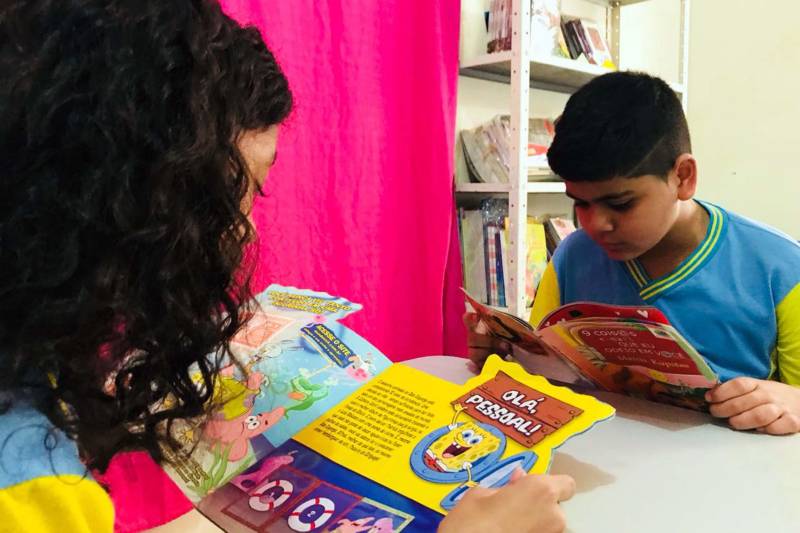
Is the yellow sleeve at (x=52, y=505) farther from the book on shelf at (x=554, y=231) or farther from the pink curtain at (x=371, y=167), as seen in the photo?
the book on shelf at (x=554, y=231)

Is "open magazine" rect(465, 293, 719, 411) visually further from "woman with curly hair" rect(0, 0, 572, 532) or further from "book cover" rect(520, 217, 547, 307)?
"book cover" rect(520, 217, 547, 307)

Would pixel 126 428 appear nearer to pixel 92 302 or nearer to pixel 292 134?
pixel 92 302

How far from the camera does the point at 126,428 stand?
56 cm

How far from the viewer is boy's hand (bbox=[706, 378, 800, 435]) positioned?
70 cm

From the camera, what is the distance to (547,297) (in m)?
1.21

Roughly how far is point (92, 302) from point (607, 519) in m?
0.48

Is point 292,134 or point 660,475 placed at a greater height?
point 292,134

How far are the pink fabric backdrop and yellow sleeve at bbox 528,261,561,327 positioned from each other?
0.40m

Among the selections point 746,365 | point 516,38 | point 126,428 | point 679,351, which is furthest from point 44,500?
point 516,38

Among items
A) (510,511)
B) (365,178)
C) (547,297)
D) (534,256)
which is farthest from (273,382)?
(534,256)

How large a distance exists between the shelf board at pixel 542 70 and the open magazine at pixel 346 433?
108 centimetres

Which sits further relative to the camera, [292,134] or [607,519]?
[292,134]

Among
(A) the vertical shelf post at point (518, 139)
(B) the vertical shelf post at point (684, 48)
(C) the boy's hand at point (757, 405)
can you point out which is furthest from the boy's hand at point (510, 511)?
(B) the vertical shelf post at point (684, 48)

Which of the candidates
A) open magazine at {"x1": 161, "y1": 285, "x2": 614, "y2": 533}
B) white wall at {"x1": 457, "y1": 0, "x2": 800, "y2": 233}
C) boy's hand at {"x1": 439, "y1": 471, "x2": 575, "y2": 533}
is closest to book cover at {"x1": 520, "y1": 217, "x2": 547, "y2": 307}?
white wall at {"x1": 457, "y1": 0, "x2": 800, "y2": 233}
